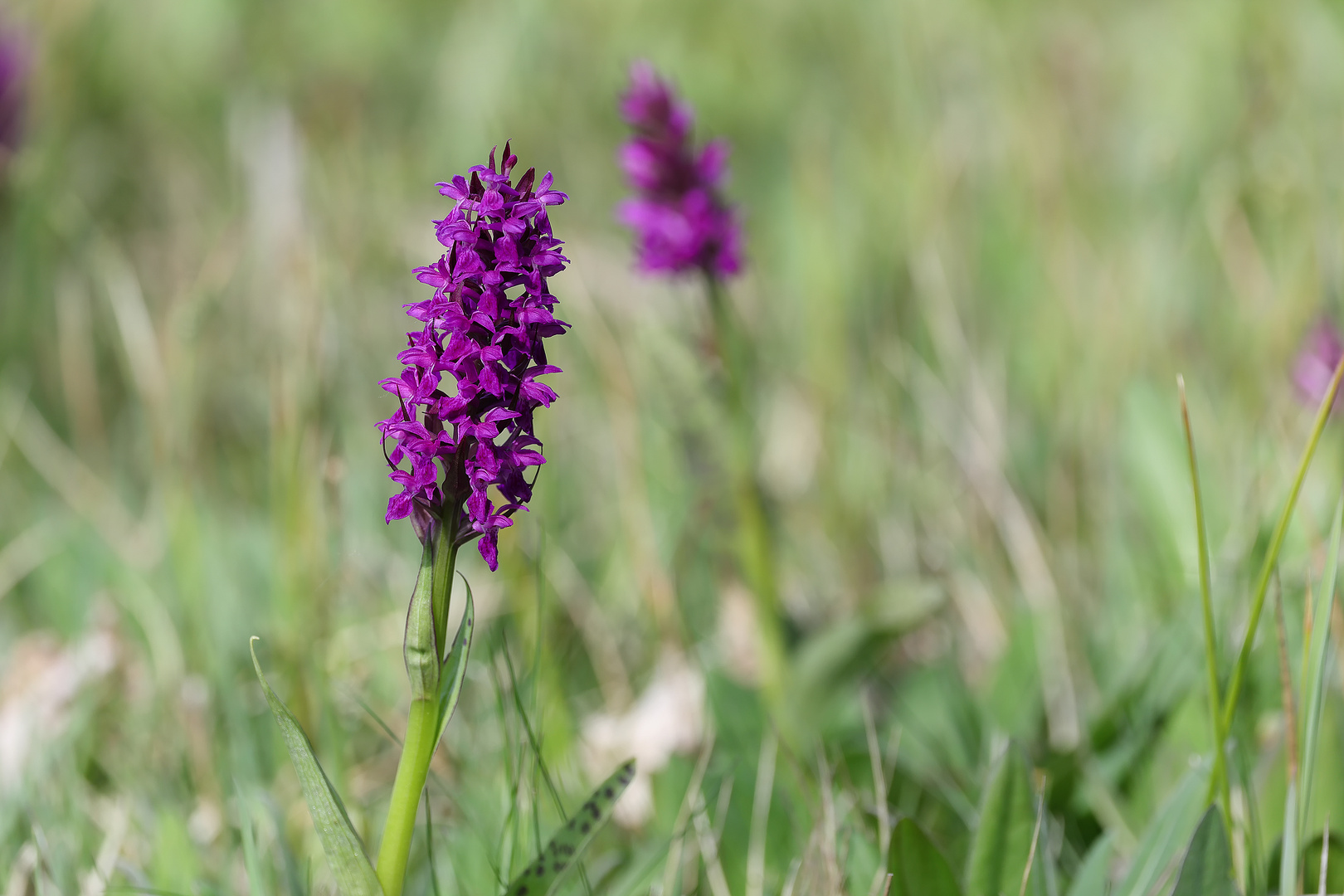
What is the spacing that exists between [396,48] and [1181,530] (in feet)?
14.4

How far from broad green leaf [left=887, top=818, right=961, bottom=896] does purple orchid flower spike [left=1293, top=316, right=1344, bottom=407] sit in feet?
4.83

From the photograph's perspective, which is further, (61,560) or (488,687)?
(61,560)

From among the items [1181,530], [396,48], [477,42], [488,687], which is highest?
[396,48]

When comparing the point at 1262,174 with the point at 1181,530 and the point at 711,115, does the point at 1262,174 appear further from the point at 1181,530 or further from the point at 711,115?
the point at 711,115

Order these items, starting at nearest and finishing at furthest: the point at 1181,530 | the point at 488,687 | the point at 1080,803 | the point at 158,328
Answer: the point at 1080,803 → the point at 488,687 → the point at 1181,530 → the point at 158,328

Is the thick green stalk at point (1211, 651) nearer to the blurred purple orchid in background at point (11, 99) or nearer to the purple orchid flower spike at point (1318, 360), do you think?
the purple orchid flower spike at point (1318, 360)

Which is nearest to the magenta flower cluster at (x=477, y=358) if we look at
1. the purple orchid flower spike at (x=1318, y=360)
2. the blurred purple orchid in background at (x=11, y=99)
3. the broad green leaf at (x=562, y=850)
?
the broad green leaf at (x=562, y=850)

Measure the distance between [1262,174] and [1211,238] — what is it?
0.27 meters

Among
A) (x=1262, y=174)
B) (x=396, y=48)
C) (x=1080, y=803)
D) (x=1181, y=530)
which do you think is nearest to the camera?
(x=1080, y=803)

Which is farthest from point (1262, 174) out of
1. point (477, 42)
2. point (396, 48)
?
point (396, 48)

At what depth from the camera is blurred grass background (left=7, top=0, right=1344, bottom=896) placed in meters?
1.94

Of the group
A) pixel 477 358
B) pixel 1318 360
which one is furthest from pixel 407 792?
pixel 1318 360

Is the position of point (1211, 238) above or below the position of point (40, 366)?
below

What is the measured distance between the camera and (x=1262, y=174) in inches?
134
